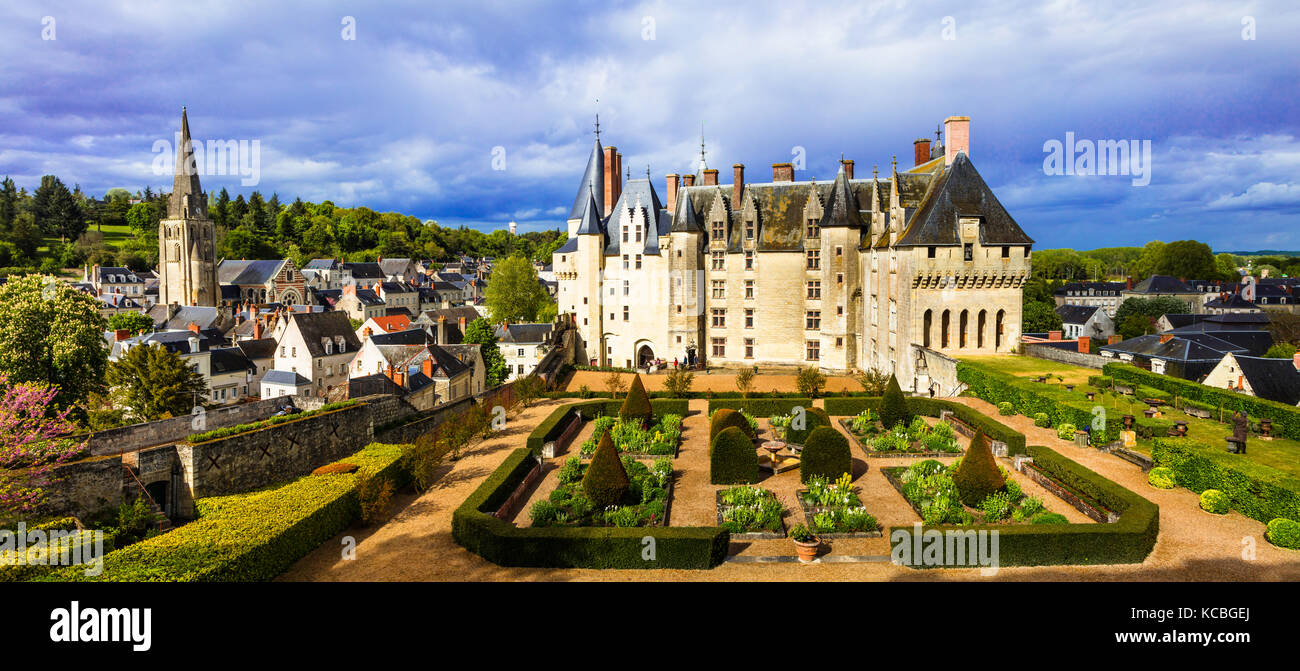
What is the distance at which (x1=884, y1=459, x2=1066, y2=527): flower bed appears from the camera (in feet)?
47.7

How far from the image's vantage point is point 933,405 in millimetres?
26484

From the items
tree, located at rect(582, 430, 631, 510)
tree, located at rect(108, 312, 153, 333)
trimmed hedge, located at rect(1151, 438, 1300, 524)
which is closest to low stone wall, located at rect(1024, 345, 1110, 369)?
trimmed hedge, located at rect(1151, 438, 1300, 524)

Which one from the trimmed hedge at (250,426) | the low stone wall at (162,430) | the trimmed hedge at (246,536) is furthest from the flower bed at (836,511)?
the low stone wall at (162,430)

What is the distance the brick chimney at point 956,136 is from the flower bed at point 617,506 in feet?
78.5

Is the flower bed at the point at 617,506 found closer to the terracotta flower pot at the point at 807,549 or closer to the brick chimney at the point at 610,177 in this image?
the terracotta flower pot at the point at 807,549

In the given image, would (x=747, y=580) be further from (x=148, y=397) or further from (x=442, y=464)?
(x=148, y=397)

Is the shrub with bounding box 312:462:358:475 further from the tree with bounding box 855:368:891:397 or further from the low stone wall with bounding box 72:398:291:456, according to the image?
the tree with bounding box 855:368:891:397

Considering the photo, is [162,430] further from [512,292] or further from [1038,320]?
[1038,320]

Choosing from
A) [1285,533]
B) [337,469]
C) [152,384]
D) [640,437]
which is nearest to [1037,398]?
[1285,533]

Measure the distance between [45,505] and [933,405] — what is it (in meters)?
27.2

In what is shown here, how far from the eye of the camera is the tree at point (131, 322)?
5295 cm

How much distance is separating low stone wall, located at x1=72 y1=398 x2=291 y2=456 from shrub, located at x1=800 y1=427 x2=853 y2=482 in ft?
55.6

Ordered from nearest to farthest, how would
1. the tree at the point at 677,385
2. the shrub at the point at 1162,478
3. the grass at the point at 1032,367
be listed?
the shrub at the point at 1162,478
the grass at the point at 1032,367
the tree at the point at 677,385
